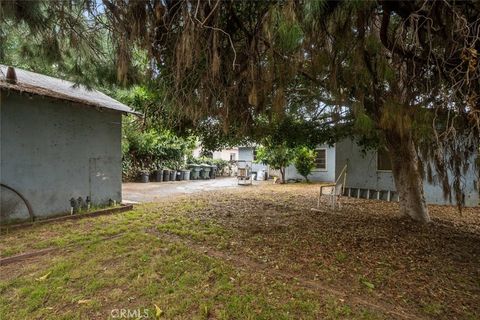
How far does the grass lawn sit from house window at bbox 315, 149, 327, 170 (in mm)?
10548

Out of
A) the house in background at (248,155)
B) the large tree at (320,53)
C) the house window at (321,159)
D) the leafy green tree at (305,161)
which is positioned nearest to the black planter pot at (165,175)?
the leafy green tree at (305,161)

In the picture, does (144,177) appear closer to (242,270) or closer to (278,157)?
(278,157)

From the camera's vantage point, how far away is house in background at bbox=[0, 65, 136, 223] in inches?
217

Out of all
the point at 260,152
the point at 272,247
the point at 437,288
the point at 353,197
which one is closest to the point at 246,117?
the point at 272,247

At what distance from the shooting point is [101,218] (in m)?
6.33

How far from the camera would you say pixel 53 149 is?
6242mm

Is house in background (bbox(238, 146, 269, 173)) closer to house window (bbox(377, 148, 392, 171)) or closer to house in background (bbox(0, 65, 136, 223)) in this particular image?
house window (bbox(377, 148, 392, 171))

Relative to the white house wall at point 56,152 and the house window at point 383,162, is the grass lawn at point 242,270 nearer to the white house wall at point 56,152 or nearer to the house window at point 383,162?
the white house wall at point 56,152

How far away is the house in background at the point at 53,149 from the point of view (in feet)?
18.1

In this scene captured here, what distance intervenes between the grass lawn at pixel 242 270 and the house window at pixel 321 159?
1055 centimetres

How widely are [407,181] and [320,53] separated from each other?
4.34m
